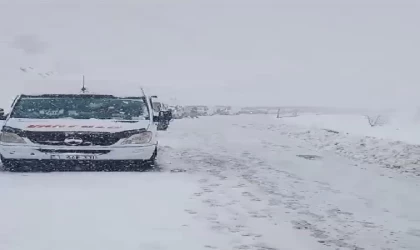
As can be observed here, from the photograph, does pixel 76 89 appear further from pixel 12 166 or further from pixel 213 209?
pixel 213 209

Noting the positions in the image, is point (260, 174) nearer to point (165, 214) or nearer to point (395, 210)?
point (395, 210)

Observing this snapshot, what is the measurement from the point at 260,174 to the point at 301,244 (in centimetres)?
523

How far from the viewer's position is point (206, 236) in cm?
568

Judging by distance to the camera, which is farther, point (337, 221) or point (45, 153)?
point (45, 153)

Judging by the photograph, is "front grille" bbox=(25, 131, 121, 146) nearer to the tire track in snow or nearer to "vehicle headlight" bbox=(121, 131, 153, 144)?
"vehicle headlight" bbox=(121, 131, 153, 144)

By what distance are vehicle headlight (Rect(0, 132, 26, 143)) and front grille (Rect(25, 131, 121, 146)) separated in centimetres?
13

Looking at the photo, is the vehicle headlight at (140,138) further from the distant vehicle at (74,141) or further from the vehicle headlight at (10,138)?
the vehicle headlight at (10,138)

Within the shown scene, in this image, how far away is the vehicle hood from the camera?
949cm

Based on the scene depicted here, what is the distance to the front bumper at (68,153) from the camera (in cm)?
941

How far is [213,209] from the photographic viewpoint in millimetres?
7090

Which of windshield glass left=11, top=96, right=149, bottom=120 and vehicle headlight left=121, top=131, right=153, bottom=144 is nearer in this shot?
vehicle headlight left=121, top=131, right=153, bottom=144

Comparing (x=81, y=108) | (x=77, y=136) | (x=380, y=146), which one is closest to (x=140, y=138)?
(x=77, y=136)

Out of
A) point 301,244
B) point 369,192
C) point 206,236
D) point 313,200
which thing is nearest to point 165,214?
point 206,236

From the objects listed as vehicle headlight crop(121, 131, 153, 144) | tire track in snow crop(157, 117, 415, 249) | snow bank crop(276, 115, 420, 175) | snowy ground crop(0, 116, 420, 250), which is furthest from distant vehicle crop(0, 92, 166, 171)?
snow bank crop(276, 115, 420, 175)
